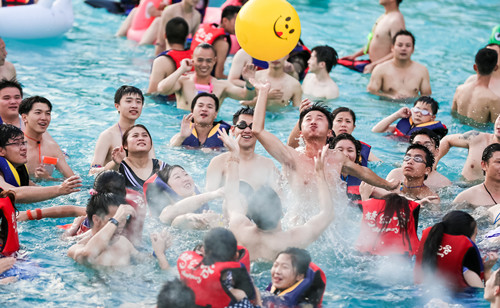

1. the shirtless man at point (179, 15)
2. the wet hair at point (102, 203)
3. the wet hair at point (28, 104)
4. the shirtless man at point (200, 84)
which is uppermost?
the shirtless man at point (179, 15)

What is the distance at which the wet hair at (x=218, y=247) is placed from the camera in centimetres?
504

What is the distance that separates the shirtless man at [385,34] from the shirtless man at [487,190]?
5.34 metres

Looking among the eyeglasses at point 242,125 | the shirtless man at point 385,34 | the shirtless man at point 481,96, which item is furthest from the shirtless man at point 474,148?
the shirtless man at point 385,34

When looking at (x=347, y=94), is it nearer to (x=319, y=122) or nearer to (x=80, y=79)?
(x=80, y=79)

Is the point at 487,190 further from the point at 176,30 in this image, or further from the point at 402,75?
the point at 176,30

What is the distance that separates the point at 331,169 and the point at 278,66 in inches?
156

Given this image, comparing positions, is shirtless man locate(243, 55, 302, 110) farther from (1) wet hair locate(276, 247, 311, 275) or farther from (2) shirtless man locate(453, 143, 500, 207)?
(1) wet hair locate(276, 247, 311, 275)

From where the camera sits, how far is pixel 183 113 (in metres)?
10.7

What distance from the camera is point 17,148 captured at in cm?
709

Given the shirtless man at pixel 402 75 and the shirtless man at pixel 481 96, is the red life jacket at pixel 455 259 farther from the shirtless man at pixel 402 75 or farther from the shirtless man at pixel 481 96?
the shirtless man at pixel 402 75

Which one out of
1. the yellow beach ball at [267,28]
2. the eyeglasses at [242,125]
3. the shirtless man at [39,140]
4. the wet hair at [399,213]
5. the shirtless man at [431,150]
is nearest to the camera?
the wet hair at [399,213]

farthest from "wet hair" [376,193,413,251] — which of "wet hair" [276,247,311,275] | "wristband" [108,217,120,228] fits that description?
"wristband" [108,217,120,228]

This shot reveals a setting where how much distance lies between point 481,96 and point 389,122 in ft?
5.03

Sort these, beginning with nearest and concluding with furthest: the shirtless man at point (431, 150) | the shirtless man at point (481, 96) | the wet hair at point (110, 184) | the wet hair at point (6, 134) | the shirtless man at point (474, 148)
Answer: the wet hair at point (110, 184) < the wet hair at point (6, 134) < the shirtless man at point (431, 150) < the shirtless man at point (474, 148) < the shirtless man at point (481, 96)
